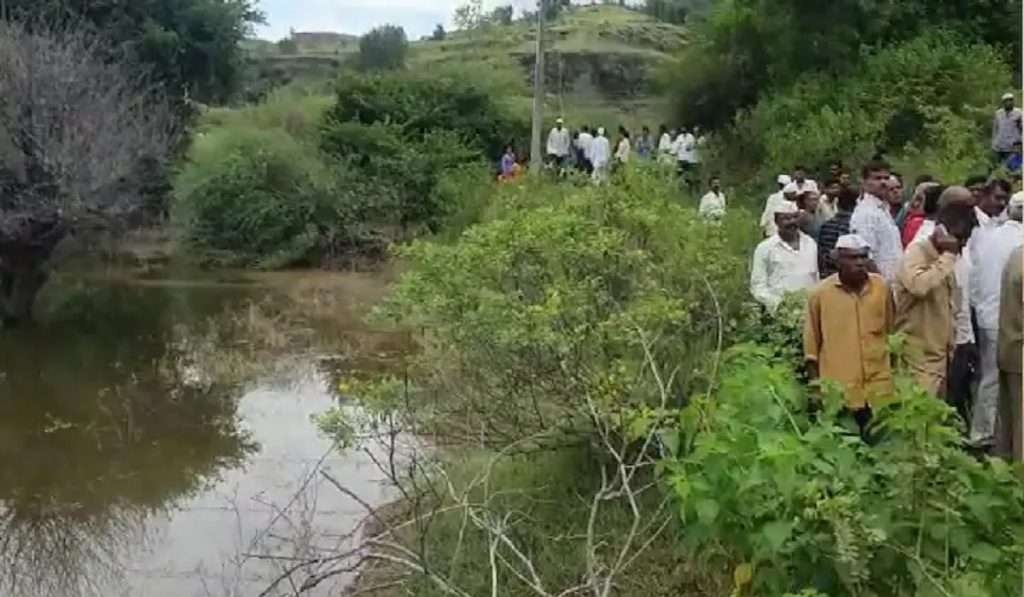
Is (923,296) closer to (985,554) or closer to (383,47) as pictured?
(985,554)

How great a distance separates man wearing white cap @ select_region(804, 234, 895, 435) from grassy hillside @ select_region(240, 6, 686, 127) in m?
29.9

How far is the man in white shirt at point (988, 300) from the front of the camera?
7.20m

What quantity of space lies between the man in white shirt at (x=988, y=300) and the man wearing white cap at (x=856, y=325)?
799mm

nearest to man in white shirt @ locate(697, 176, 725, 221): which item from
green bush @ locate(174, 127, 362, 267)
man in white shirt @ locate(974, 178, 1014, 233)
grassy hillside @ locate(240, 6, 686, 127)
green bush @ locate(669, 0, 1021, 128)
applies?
man in white shirt @ locate(974, 178, 1014, 233)

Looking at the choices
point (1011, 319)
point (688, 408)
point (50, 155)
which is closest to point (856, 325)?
point (1011, 319)

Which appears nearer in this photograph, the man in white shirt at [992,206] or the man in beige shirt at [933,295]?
the man in beige shirt at [933,295]

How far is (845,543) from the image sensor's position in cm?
414

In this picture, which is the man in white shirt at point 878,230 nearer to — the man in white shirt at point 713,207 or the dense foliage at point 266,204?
the man in white shirt at point 713,207

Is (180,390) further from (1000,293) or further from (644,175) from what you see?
(1000,293)

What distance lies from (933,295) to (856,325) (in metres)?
0.54

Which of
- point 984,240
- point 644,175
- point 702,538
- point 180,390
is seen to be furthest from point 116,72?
point 702,538

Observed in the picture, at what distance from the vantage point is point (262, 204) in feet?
96.5

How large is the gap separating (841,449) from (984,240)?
3.15 metres

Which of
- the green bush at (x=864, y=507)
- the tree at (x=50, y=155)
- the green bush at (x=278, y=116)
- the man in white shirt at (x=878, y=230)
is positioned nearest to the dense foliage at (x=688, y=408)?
the green bush at (x=864, y=507)
